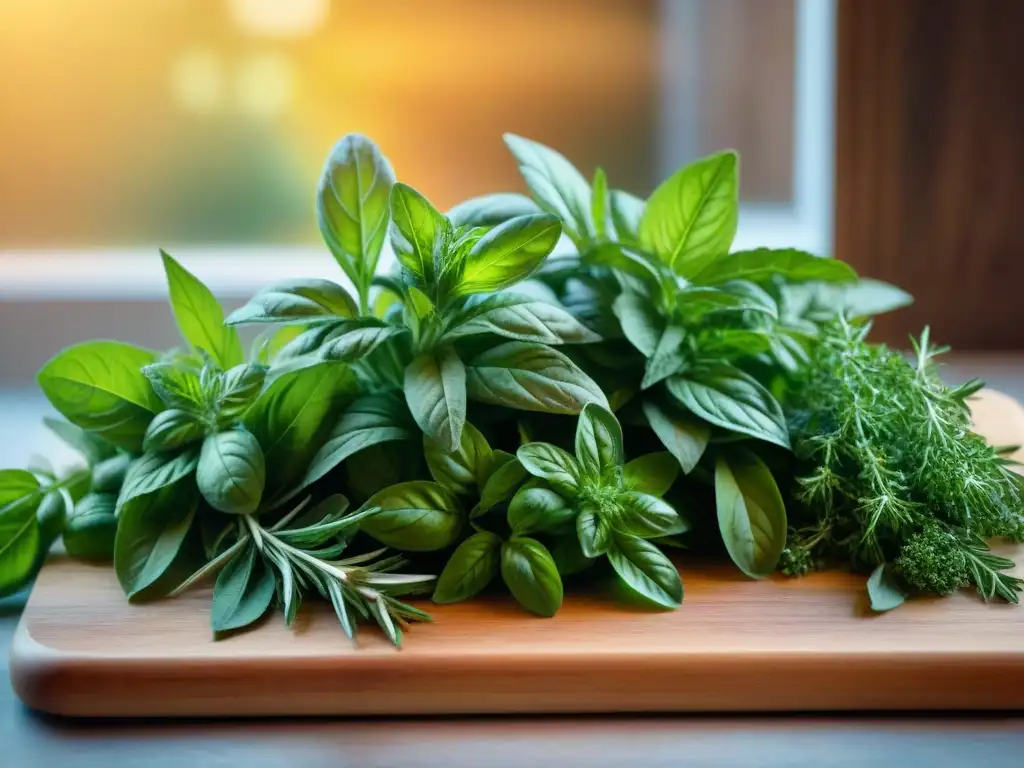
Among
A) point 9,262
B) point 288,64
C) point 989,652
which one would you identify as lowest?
point 989,652

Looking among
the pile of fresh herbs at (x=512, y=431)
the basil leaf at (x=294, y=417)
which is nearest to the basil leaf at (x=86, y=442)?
the pile of fresh herbs at (x=512, y=431)

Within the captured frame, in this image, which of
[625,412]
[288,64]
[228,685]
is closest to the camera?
[228,685]

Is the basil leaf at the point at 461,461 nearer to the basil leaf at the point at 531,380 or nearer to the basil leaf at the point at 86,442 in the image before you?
the basil leaf at the point at 531,380

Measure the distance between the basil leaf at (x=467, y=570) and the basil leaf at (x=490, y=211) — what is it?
19 centimetres

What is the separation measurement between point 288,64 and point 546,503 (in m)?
0.64

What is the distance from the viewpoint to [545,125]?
39.8 inches

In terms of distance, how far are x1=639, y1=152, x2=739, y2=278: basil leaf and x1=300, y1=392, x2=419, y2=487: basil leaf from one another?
0.59 ft

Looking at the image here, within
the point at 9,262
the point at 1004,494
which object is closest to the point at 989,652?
the point at 1004,494

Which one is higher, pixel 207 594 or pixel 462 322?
pixel 462 322

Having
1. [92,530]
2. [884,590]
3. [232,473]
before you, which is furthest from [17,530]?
[884,590]

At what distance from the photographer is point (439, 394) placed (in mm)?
490

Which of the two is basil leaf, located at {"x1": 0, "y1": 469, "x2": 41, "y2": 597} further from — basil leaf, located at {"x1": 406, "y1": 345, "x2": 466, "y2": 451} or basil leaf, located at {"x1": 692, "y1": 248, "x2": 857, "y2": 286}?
basil leaf, located at {"x1": 692, "y1": 248, "x2": 857, "y2": 286}

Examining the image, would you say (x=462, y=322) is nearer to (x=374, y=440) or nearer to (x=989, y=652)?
(x=374, y=440)

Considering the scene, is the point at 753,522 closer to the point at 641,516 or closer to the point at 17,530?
the point at 641,516
